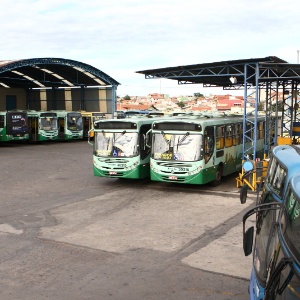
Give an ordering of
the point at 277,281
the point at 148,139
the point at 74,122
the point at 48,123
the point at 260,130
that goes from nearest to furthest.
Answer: the point at 277,281 < the point at 148,139 < the point at 260,130 < the point at 48,123 < the point at 74,122

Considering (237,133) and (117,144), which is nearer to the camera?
(117,144)

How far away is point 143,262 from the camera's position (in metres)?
7.98

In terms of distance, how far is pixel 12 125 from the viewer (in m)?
31.3

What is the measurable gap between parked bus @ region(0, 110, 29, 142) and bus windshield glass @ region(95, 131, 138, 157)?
17.4 m

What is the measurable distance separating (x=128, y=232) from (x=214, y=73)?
10.4 meters

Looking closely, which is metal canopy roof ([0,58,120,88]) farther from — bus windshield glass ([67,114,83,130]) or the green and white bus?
the green and white bus

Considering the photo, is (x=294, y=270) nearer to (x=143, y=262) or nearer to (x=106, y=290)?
(x=106, y=290)

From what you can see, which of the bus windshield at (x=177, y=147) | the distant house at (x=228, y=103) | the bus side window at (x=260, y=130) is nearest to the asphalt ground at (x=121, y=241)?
the bus windshield at (x=177, y=147)

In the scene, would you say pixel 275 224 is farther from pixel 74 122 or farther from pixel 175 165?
pixel 74 122

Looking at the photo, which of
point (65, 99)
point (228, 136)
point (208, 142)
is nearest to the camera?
point (208, 142)

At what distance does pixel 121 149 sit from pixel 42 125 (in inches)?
763

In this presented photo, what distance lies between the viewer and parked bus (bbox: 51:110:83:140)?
34969mm

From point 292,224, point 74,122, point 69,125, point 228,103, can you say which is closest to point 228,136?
point 292,224


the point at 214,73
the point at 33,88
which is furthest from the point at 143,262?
the point at 33,88
